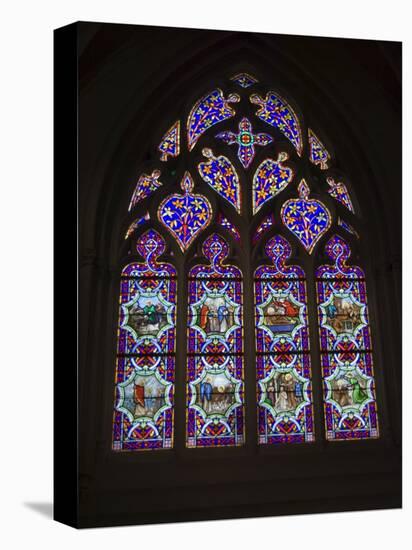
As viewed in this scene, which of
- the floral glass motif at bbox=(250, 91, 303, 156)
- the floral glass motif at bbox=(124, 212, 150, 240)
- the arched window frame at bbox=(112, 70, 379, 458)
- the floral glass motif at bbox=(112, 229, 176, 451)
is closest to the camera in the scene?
the floral glass motif at bbox=(112, 229, 176, 451)

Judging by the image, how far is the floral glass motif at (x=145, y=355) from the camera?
7.51m

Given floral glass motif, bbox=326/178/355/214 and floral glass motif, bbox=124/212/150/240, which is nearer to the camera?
floral glass motif, bbox=124/212/150/240

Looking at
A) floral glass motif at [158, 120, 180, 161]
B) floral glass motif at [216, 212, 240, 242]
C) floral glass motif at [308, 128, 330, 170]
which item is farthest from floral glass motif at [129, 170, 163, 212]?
floral glass motif at [308, 128, 330, 170]

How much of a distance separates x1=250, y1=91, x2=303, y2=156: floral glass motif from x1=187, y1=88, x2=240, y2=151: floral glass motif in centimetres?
18

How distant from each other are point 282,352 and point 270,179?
127 centimetres

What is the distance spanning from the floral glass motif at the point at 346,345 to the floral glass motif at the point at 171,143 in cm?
132

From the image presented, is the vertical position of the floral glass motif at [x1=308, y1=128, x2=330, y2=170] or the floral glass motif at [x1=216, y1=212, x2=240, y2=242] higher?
the floral glass motif at [x1=308, y1=128, x2=330, y2=170]

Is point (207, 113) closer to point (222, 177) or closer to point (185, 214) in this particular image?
point (222, 177)

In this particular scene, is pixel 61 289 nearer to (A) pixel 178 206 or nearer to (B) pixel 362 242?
(A) pixel 178 206

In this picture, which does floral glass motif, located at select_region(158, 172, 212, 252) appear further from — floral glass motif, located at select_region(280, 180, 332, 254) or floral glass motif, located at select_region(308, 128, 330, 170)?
floral glass motif, located at select_region(308, 128, 330, 170)

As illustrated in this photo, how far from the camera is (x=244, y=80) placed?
8055 mm

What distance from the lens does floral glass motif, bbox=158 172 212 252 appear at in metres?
7.84

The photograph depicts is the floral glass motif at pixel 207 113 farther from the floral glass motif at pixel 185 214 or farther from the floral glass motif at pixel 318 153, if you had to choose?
the floral glass motif at pixel 318 153

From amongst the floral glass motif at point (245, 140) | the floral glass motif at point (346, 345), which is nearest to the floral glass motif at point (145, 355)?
the floral glass motif at point (245, 140)
